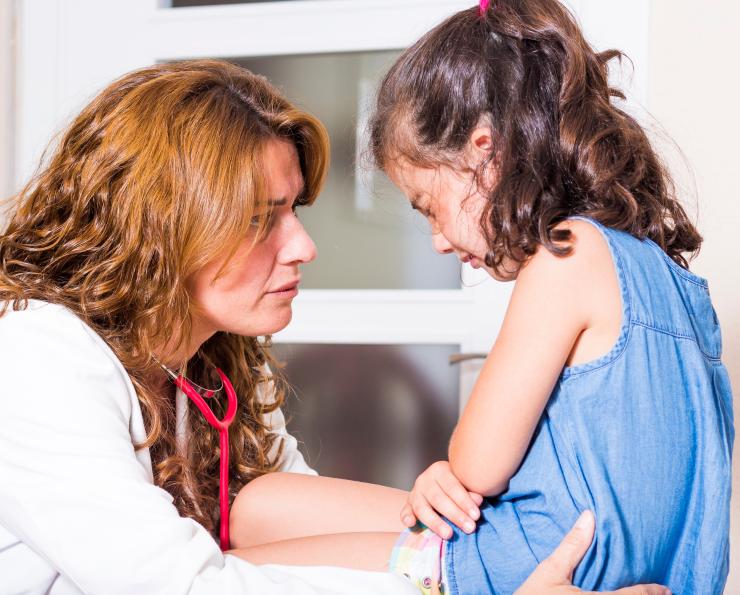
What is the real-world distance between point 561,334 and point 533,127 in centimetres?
28

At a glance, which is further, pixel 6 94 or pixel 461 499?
pixel 6 94

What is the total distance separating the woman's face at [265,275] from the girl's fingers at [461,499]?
0.38 metres

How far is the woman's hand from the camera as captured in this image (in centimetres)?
89

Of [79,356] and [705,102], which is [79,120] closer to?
[79,356]

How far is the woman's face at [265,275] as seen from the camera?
3.87ft

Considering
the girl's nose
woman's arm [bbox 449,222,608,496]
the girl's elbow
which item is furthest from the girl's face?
the girl's elbow

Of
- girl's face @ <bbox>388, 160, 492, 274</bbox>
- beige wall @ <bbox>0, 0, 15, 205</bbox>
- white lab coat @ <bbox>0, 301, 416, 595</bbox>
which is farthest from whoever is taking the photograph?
beige wall @ <bbox>0, 0, 15, 205</bbox>

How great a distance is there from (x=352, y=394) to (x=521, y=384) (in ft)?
3.60

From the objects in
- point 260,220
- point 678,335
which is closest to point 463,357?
point 260,220

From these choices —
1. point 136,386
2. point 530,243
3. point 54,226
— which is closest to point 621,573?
point 530,243

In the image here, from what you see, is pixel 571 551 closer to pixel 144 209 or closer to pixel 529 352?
pixel 529 352

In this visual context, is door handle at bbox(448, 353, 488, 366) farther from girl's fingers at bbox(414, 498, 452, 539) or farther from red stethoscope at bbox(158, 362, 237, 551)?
girl's fingers at bbox(414, 498, 452, 539)

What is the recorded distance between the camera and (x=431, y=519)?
1.00m

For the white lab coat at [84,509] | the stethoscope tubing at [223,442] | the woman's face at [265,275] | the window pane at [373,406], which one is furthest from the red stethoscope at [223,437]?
the window pane at [373,406]
